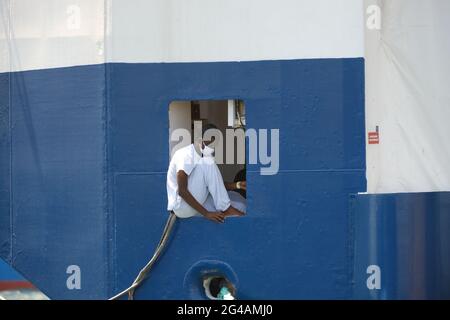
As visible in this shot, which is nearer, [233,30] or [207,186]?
[233,30]

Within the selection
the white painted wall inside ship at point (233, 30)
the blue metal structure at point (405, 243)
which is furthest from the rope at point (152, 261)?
the blue metal structure at point (405, 243)

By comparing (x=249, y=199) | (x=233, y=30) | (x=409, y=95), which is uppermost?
(x=233, y=30)

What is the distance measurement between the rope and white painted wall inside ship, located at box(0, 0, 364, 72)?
1065mm

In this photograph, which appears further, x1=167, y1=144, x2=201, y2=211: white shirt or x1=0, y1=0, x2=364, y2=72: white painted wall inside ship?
x1=167, y1=144, x2=201, y2=211: white shirt

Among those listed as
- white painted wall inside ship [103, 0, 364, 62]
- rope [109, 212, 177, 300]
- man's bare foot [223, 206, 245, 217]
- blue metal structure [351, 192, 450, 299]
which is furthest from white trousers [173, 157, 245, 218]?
blue metal structure [351, 192, 450, 299]

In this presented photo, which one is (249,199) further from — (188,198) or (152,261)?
(152,261)

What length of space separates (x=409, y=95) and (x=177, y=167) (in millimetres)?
1566

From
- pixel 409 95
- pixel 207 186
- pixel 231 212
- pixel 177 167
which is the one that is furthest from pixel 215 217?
pixel 409 95

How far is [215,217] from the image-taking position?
6574 mm

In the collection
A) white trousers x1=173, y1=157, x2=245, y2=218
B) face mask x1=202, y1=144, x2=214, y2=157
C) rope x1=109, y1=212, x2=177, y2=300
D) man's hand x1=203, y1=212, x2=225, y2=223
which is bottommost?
rope x1=109, y1=212, x2=177, y2=300

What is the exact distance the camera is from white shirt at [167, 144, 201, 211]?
6590 mm

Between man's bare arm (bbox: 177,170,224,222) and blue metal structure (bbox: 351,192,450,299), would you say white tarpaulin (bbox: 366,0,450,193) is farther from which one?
man's bare arm (bbox: 177,170,224,222)

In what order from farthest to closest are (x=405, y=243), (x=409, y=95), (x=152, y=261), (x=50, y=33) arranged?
(x=50, y=33), (x=152, y=261), (x=409, y=95), (x=405, y=243)

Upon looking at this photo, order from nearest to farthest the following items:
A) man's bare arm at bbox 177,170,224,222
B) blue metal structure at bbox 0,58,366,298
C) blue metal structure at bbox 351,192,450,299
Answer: blue metal structure at bbox 351,192,450,299 → blue metal structure at bbox 0,58,366,298 → man's bare arm at bbox 177,170,224,222
